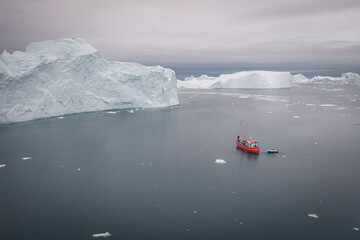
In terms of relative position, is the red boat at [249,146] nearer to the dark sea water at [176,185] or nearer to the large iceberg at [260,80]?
the dark sea water at [176,185]

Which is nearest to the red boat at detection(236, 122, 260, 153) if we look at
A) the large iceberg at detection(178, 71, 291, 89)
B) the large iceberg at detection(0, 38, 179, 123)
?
the large iceberg at detection(0, 38, 179, 123)

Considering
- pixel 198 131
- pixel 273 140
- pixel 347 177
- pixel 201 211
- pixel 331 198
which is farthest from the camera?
pixel 198 131

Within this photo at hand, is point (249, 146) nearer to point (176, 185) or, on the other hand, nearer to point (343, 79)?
point (176, 185)

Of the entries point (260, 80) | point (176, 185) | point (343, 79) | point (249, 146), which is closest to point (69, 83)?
point (249, 146)

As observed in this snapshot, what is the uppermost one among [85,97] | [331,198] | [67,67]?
[67,67]

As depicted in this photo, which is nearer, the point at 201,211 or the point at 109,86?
the point at 201,211

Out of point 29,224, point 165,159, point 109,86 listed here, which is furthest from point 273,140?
point 109,86

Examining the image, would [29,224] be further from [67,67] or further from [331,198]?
[67,67]

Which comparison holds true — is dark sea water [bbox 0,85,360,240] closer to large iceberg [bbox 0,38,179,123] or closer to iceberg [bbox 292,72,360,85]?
large iceberg [bbox 0,38,179,123]
